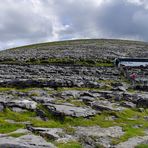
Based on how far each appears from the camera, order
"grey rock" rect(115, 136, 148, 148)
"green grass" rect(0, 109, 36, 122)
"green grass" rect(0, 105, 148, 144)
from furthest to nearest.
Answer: "green grass" rect(0, 109, 36, 122) < "green grass" rect(0, 105, 148, 144) < "grey rock" rect(115, 136, 148, 148)

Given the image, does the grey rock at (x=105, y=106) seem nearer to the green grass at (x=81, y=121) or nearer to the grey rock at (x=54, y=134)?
the green grass at (x=81, y=121)

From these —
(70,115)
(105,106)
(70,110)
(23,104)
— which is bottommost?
(70,115)

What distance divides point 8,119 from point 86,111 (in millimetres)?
6257

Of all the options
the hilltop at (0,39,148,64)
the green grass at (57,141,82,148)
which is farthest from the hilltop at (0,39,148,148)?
the hilltop at (0,39,148,64)

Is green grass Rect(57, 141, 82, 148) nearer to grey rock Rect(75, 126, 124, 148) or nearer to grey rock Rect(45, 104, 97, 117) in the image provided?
grey rock Rect(75, 126, 124, 148)

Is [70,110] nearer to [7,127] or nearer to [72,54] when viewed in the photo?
[7,127]

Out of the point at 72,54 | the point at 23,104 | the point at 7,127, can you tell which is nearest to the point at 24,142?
the point at 7,127

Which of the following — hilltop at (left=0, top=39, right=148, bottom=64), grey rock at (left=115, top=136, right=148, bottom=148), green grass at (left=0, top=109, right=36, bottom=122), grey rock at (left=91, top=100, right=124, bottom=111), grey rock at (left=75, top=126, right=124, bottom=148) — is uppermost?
hilltop at (left=0, top=39, right=148, bottom=64)

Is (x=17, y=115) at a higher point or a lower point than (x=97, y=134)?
higher

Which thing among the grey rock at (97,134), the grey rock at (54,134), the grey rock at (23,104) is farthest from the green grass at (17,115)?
the grey rock at (97,134)

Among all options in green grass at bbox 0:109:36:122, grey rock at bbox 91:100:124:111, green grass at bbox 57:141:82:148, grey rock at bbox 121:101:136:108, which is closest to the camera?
green grass at bbox 57:141:82:148

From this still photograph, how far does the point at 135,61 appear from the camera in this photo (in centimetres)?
7269

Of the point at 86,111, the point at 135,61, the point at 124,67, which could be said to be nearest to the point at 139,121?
the point at 86,111

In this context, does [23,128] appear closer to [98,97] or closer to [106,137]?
[106,137]
